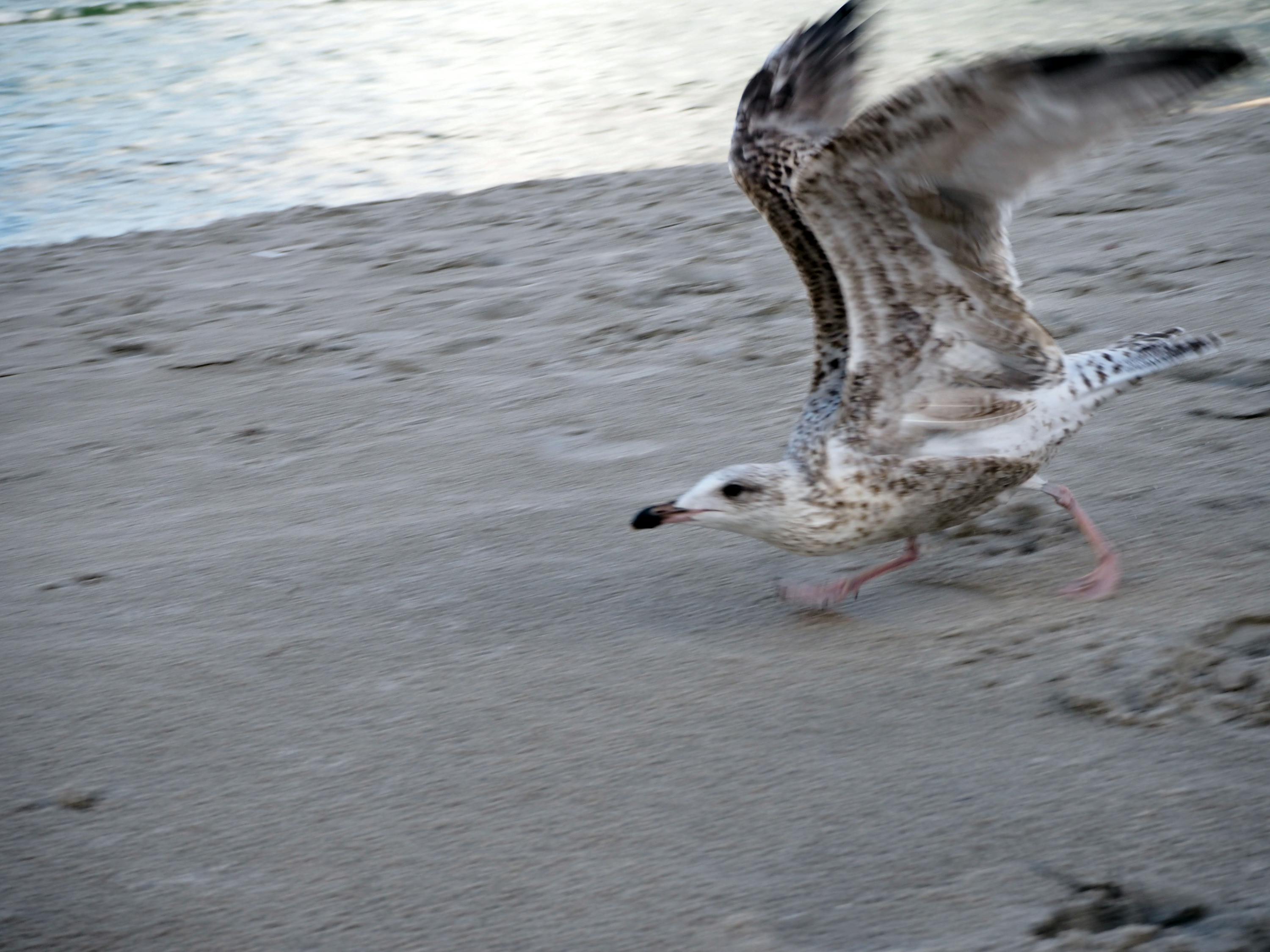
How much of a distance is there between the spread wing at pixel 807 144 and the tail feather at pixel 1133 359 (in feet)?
1.97

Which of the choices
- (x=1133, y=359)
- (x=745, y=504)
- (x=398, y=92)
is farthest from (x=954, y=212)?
(x=398, y=92)

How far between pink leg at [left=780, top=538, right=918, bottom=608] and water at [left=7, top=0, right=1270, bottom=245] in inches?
220

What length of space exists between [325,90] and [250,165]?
303cm

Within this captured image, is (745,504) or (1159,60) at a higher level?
(1159,60)

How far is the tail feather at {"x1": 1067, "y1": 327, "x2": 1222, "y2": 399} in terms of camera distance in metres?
3.30

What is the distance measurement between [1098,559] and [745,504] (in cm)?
84

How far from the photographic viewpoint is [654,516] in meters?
3.08

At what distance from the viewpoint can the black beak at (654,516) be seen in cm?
307

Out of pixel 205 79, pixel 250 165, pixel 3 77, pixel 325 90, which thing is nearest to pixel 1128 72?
pixel 250 165

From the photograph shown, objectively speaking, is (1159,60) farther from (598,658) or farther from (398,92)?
(398,92)

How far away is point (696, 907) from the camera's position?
2.11 m

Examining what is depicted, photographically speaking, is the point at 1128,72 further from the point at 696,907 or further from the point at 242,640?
the point at 242,640

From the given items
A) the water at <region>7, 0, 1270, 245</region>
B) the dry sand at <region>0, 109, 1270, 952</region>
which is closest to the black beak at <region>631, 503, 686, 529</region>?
the dry sand at <region>0, 109, 1270, 952</region>

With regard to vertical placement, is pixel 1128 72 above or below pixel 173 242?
above
